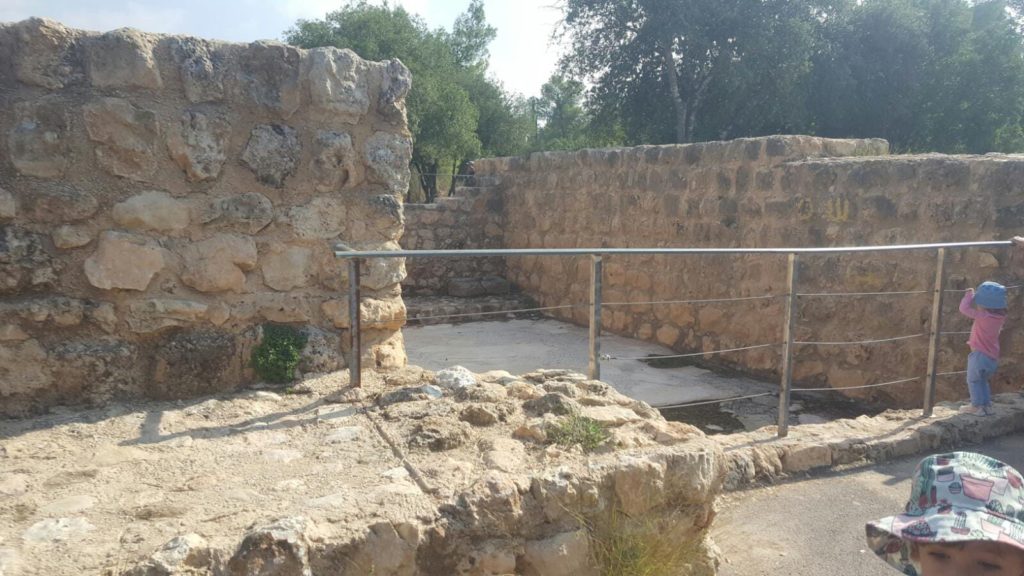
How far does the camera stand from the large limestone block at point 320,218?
3.15 m

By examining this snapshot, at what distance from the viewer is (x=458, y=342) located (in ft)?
25.2

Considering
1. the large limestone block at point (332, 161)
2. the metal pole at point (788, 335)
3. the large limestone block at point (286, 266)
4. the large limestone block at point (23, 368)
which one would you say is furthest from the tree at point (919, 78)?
the large limestone block at point (23, 368)

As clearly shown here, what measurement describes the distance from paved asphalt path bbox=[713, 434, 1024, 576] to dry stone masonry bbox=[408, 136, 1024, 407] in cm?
165

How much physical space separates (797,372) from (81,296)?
17.1 feet

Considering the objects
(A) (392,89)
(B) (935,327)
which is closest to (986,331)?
(B) (935,327)

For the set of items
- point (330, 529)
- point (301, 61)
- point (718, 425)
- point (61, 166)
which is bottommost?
point (718, 425)

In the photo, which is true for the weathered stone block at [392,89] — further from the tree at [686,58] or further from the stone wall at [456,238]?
the tree at [686,58]

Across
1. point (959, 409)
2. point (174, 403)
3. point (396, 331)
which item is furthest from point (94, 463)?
point (959, 409)

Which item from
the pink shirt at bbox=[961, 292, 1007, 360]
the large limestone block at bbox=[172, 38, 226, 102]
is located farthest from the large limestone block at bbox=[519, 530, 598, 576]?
the pink shirt at bbox=[961, 292, 1007, 360]

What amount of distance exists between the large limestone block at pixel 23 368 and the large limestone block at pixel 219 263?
1.90ft

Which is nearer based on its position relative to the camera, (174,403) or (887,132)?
(174,403)

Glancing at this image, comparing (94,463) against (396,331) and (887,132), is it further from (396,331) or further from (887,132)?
(887,132)

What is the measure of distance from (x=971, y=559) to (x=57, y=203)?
3.01 metres

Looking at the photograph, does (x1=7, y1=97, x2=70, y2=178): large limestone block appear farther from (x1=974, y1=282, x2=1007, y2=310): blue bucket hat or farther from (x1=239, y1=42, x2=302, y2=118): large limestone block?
(x1=974, y1=282, x2=1007, y2=310): blue bucket hat
